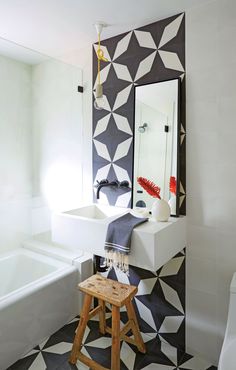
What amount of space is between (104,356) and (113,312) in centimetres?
42

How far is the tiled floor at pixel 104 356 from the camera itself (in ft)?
6.03

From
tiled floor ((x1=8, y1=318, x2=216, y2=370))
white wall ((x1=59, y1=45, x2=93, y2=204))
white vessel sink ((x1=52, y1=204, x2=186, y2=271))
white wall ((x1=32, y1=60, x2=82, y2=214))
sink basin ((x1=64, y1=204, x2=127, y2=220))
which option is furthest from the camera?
white wall ((x1=32, y1=60, x2=82, y2=214))

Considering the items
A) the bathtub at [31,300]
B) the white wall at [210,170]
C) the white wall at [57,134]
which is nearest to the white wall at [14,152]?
the white wall at [57,134]

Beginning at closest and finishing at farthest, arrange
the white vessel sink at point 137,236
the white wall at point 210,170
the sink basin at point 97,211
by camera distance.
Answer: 1. the white vessel sink at point 137,236
2. the white wall at point 210,170
3. the sink basin at point 97,211

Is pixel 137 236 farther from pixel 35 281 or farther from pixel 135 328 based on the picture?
pixel 35 281

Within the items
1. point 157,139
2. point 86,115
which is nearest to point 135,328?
point 157,139

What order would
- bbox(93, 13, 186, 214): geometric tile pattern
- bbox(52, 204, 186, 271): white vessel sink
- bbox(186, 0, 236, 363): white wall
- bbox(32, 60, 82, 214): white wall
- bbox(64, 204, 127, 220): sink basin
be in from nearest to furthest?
1. bbox(52, 204, 186, 271): white vessel sink
2. bbox(186, 0, 236, 363): white wall
3. bbox(93, 13, 186, 214): geometric tile pattern
4. bbox(64, 204, 127, 220): sink basin
5. bbox(32, 60, 82, 214): white wall

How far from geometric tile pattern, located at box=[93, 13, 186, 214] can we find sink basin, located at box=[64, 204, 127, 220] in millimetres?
75

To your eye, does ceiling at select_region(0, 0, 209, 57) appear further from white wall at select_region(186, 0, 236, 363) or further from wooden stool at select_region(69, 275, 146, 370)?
wooden stool at select_region(69, 275, 146, 370)

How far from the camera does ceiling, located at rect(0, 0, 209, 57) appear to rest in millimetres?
1781

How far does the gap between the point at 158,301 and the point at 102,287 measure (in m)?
0.50

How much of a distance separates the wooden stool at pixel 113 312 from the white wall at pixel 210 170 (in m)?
0.43

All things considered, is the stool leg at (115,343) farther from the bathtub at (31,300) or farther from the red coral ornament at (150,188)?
the red coral ornament at (150,188)

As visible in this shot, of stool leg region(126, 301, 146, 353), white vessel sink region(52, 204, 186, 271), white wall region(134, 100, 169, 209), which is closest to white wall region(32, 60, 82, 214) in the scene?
white vessel sink region(52, 204, 186, 271)
